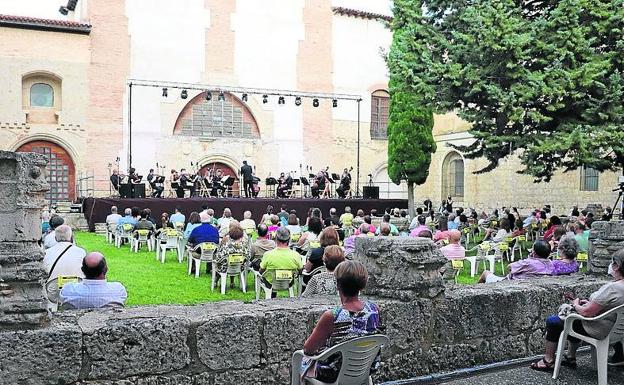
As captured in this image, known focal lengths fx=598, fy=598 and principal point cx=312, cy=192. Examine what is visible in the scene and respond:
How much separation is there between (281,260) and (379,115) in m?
21.8

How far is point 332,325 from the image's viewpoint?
314 cm

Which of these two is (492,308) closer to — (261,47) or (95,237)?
(95,237)

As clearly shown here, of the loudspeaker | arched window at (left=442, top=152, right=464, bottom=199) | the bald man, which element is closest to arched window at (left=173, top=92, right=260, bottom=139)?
the loudspeaker

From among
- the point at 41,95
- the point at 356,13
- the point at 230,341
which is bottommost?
the point at 230,341

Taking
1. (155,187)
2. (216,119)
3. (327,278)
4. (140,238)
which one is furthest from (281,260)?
(216,119)

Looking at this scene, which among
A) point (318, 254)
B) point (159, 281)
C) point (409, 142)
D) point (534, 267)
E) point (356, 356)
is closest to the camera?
point (356, 356)

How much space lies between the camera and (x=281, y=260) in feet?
24.1

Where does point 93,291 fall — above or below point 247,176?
below

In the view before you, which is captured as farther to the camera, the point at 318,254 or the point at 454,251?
the point at 454,251

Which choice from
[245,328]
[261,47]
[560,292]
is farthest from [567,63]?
[261,47]

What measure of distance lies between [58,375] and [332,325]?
1490 millimetres

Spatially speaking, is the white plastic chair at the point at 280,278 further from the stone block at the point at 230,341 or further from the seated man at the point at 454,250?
the stone block at the point at 230,341

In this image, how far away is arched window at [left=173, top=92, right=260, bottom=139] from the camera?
981 inches

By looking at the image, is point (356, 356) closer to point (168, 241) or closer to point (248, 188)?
point (168, 241)
